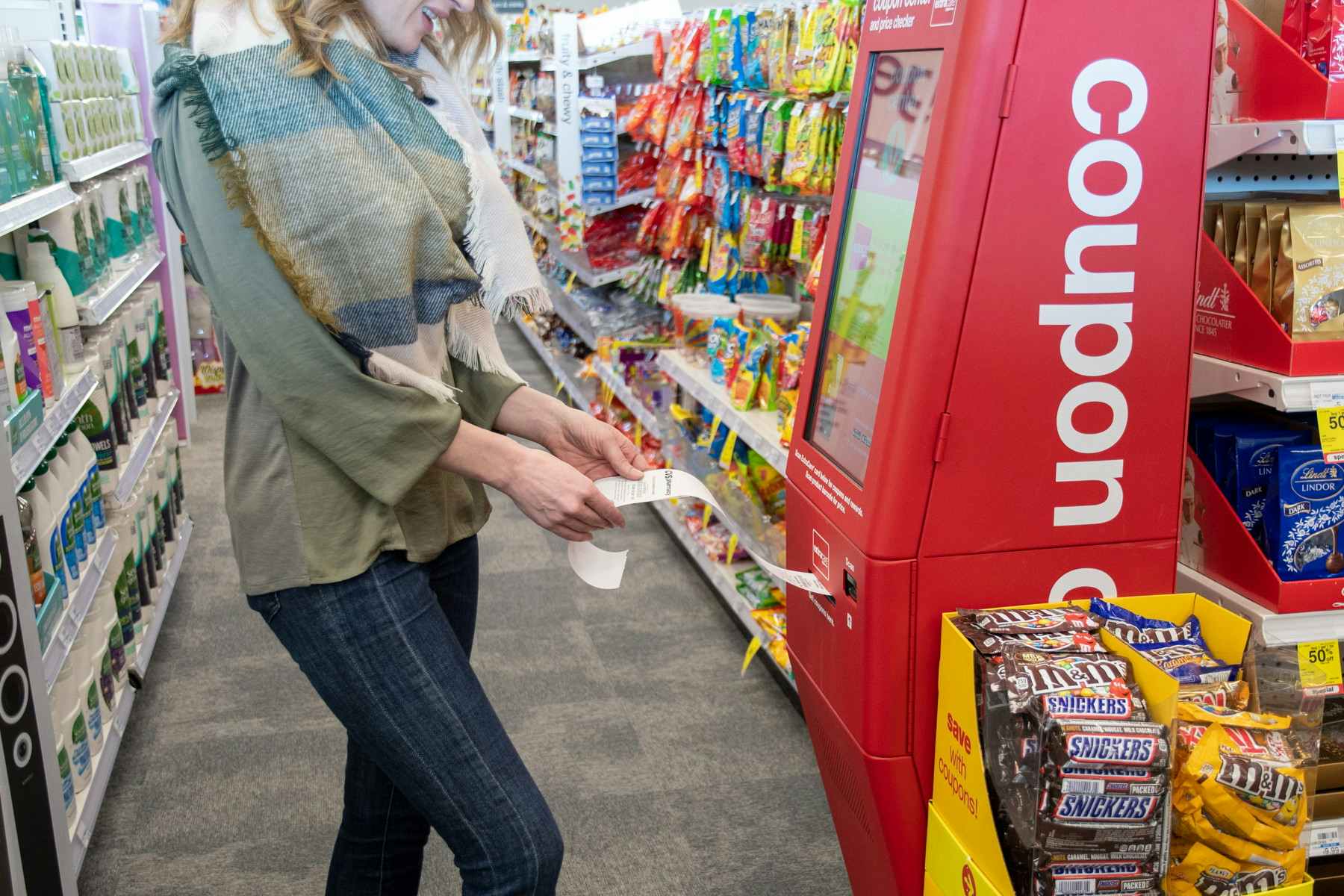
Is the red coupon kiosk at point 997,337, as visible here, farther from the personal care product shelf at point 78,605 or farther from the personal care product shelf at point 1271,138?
the personal care product shelf at point 78,605

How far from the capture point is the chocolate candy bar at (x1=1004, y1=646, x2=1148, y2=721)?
Result: 130 centimetres

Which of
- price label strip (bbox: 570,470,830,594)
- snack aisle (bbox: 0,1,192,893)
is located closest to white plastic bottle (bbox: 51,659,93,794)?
snack aisle (bbox: 0,1,192,893)

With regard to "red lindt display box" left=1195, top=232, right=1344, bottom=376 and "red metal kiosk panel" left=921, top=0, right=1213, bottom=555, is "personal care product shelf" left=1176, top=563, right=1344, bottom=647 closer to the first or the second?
"red lindt display box" left=1195, top=232, right=1344, bottom=376

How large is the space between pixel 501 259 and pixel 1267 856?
115 centimetres

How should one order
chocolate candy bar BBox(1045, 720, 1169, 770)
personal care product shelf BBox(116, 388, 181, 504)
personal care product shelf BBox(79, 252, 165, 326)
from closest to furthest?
chocolate candy bar BBox(1045, 720, 1169, 770)
personal care product shelf BBox(79, 252, 165, 326)
personal care product shelf BBox(116, 388, 181, 504)

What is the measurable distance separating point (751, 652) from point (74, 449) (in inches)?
71.9

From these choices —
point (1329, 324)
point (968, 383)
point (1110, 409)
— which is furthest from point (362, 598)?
point (1329, 324)

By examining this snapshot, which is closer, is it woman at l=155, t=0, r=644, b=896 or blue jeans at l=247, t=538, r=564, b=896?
woman at l=155, t=0, r=644, b=896

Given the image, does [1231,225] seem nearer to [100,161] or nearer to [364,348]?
[364,348]

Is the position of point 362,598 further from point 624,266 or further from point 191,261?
point 624,266

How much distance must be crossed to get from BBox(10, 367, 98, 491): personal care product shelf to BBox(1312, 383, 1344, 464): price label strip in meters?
2.14

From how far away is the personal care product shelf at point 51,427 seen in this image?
2.21 m

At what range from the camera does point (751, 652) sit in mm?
3336

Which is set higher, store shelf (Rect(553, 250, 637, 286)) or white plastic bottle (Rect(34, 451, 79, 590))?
store shelf (Rect(553, 250, 637, 286))
